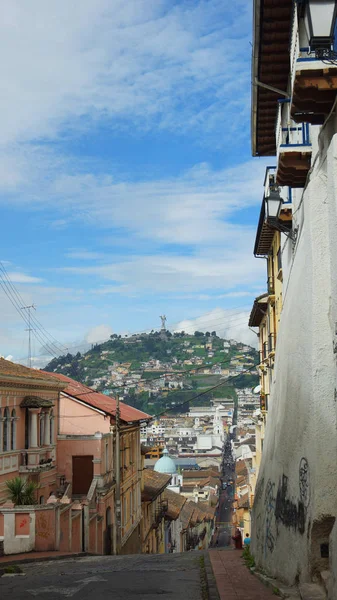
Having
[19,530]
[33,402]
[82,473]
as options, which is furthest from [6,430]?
[82,473]

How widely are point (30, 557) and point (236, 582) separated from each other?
838 centimetres

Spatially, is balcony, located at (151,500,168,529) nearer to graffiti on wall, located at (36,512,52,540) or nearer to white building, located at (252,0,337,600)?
graffiti on wall, located at (36,512,52,540)

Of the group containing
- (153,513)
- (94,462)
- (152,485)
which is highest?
(94,462)

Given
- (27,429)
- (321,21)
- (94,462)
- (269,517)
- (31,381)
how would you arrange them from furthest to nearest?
(94,462), (27,429), (31,381), (269,517), (321,21)

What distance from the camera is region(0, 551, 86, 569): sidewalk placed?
17.1 m

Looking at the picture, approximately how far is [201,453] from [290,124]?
184911mm

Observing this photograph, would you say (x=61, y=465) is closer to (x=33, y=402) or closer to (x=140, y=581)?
(x=33, y=402)

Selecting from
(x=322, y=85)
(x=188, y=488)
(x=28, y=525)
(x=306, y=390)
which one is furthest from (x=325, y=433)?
(x=188, y=488)

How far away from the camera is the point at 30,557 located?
17.8m

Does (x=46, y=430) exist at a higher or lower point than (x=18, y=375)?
lower

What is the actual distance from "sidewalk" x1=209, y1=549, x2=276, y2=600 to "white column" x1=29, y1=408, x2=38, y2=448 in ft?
39.2

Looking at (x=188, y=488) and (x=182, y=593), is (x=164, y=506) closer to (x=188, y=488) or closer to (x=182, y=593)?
(x=182, y=593)

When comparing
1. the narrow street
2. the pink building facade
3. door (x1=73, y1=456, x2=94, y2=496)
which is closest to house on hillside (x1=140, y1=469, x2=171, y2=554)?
the pink building facade

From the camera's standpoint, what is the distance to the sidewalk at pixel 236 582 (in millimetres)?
9641
